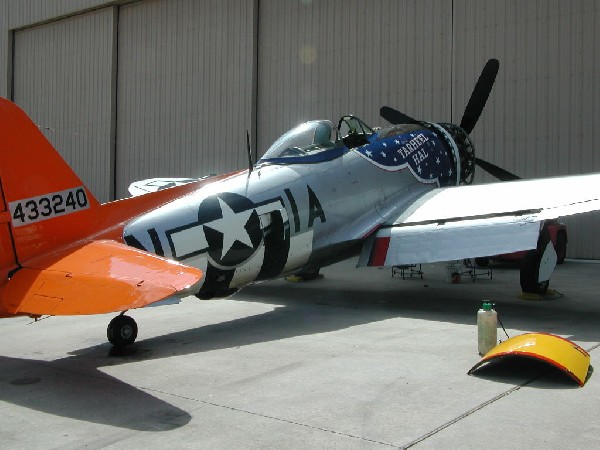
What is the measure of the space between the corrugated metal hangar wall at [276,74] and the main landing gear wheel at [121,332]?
13214mm

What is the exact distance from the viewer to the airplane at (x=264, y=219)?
17.7 ft

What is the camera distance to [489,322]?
632cm

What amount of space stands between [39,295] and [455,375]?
11.8ft

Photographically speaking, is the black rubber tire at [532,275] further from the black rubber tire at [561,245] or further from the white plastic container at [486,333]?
the black rubber tire at [561,245]

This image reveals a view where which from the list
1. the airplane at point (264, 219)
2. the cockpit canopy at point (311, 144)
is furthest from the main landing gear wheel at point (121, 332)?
the cockpit canopy at point (311, 144)

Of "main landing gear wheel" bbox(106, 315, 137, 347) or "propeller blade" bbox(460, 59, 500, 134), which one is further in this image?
"propeller blade" bbox(460, 59, 500, 134)

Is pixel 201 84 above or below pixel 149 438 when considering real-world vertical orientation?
above

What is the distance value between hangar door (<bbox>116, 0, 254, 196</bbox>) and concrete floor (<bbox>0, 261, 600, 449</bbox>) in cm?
1392

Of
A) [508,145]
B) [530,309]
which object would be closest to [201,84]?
[508,145]

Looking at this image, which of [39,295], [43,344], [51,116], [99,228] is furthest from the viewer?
[51,116]

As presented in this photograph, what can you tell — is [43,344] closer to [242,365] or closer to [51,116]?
[242,365]

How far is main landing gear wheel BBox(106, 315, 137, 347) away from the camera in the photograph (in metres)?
Result: 6.90

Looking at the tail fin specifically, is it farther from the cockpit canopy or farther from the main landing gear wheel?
the cockpit canopy

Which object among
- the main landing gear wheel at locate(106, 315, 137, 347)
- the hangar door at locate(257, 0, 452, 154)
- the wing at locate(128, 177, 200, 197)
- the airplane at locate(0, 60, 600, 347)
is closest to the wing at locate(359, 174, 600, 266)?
the airplane at locate(0, 60, 600, 347)
